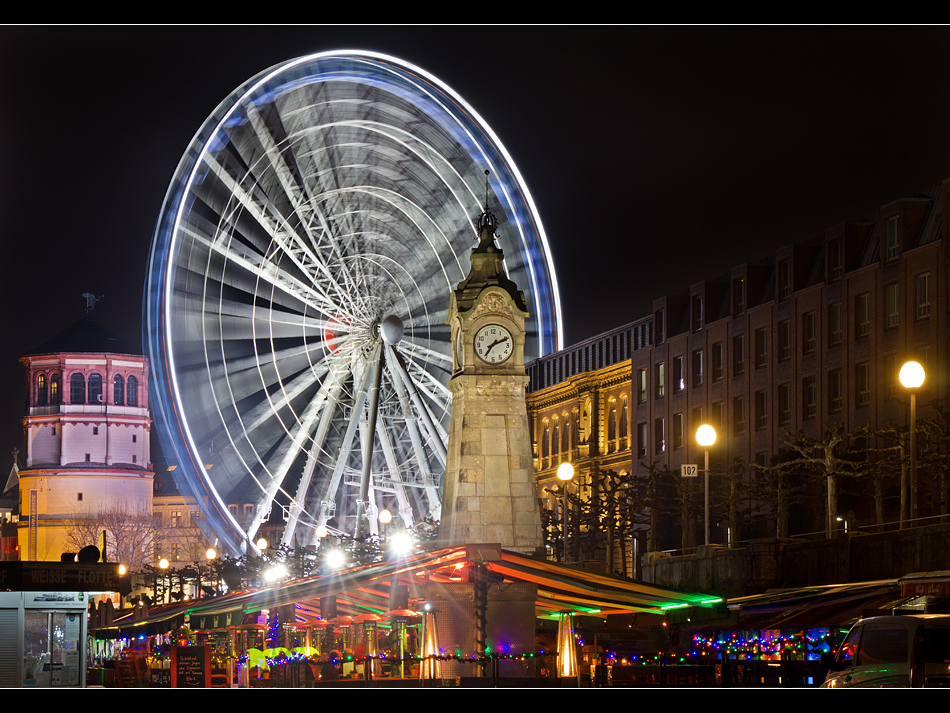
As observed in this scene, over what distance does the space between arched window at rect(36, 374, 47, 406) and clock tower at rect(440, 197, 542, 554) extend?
137930 millimetres

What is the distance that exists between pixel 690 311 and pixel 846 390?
632 inches

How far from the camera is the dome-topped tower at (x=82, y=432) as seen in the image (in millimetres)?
168250

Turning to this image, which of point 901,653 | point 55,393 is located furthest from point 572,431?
point 55,393

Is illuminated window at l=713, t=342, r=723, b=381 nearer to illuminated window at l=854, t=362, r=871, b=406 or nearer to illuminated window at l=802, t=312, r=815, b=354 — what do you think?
illuminated window at l=802, t=312, r=815, b=354

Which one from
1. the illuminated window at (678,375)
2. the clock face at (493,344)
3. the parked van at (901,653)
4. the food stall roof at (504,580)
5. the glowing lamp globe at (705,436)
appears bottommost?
the parked van at (901,653)

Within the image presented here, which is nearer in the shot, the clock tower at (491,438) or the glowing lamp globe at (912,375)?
the glowing lamp globe at (912,375)

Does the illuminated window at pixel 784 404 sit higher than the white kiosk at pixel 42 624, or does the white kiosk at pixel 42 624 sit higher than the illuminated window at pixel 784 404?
the illuminated window at pixel 784 404

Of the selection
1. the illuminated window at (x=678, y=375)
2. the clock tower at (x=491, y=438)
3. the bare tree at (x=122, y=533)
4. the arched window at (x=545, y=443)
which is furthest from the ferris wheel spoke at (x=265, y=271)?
the bare tree at (x=122, y=533)

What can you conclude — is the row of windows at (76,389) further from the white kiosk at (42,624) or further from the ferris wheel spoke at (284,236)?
the white kiosk at (42,624)

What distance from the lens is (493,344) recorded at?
138ft

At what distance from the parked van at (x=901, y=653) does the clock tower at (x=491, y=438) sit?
18385 millimetres

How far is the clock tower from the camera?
136 feet
